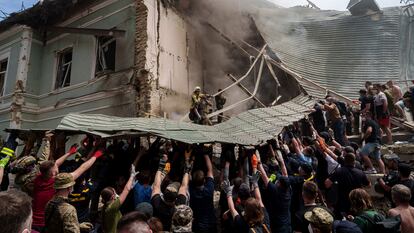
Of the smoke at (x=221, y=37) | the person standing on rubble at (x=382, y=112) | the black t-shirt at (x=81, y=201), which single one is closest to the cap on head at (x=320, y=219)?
the black t-shirt at (x=81, y=201)

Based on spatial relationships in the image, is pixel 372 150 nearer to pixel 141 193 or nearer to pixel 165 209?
pixel 165 209

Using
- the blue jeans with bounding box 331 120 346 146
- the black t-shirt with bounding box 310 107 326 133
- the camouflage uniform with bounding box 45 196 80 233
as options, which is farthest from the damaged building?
the camouflage uniform with bounding box 45 196 80 233

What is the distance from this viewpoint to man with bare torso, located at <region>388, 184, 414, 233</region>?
3.18 m

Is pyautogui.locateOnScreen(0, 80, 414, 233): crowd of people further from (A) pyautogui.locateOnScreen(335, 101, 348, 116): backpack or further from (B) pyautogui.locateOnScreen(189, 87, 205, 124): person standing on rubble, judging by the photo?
(B) pyautogui.locateOnScreen(189, 87, 205, 124): person standing on rubble

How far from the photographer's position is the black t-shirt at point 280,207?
13.3 feet

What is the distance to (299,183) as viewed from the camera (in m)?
4.34

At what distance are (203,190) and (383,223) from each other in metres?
2.08

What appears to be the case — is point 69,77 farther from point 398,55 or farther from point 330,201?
point 398,55

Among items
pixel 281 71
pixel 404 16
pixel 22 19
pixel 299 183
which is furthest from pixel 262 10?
pixel 299 183

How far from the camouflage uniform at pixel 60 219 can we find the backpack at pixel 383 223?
2803 millimetres

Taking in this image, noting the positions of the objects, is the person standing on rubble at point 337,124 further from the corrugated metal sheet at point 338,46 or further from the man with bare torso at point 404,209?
the man with bare torso at point 404,209

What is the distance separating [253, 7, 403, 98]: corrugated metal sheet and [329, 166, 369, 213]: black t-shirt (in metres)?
7.48

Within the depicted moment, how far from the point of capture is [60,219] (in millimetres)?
2875

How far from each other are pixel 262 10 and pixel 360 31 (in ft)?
14.4
